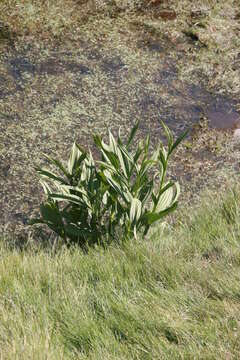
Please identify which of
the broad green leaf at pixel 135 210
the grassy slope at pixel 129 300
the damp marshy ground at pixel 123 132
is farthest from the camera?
the broad green leaf at pixel 135 210

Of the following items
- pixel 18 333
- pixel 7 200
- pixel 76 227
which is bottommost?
pixel 7 200

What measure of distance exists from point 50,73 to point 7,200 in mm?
1510

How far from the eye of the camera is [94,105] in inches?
178

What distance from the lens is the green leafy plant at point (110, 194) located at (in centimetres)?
299

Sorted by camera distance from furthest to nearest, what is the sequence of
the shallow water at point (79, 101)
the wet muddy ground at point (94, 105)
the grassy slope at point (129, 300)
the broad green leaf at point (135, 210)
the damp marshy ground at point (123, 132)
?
the shallow water at point (79, 101), the wet muddy ground at point (94, 105), the broad green leaf at point (135, 210), the damp marshy ground at point (123, 132), the grassy slope at point (129, 300)

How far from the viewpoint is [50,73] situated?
16.0ft

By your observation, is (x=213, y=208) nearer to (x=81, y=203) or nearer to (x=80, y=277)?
(x=81, y=203)

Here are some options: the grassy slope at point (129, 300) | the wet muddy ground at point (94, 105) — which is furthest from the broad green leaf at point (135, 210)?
the wet muddy ground at point (94, 105)

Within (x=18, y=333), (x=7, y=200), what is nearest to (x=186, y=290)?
(x=18, y=333)

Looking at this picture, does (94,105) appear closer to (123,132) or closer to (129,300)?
(123,132)

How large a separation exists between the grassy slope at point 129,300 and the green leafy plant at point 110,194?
0.19 meters

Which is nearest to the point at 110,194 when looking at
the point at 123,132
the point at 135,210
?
the point at 135,210

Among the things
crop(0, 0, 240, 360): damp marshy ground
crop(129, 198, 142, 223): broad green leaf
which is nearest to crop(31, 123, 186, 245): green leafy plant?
crop(129, 198, 142, 223): broad green leaf

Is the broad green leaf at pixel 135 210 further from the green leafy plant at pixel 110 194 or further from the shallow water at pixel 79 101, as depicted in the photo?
the shallow water at pixel 79 101
